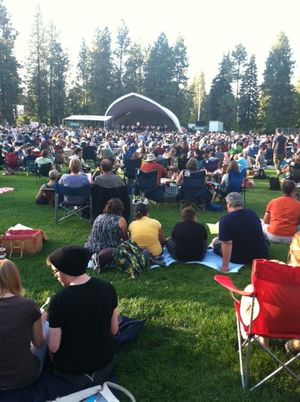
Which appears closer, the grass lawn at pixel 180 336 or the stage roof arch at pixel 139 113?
the grass lawn at pixel 180 336

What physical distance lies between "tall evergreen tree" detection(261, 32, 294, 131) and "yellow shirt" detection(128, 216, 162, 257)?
5225 centimetres

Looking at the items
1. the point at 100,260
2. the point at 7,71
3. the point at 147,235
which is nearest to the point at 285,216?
the point at 147,235

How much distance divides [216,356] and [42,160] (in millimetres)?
10789

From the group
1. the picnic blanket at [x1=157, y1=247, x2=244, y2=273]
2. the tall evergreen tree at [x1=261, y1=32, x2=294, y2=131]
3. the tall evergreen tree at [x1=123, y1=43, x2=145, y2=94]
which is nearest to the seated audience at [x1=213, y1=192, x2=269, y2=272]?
the picnic blanket at [x1=157, y1=247, x2=244, y2=273]

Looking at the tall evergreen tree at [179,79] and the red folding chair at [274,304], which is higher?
the tall evergreen tree at [179,79]

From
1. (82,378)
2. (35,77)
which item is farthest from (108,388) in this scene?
(35,77)

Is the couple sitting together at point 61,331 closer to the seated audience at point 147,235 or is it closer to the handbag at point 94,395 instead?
the handbag at point 94,395

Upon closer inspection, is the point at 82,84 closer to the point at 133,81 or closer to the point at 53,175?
the point at 133,81

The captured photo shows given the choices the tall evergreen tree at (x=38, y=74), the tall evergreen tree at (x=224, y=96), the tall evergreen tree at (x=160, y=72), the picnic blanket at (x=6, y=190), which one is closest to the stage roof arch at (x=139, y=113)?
the tall evergreen tree at (x=160, y=72)

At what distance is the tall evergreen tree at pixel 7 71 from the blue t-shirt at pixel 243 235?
47.2 meters

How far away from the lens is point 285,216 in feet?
23.1

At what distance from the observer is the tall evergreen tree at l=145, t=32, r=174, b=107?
62.8 meters

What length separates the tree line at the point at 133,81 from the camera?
55.5m

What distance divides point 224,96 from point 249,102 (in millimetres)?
3590
